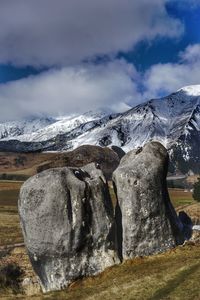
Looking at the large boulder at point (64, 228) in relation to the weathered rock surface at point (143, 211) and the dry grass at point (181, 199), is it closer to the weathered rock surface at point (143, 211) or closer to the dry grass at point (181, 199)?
the weathered rock surface at point (143, 211)

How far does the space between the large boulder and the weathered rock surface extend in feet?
3.24

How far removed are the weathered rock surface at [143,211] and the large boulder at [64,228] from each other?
99 centimetres

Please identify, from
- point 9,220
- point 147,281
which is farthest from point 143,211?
point 9,220

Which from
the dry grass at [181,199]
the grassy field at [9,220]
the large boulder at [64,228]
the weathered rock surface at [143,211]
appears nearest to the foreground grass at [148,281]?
the weathered rock surface at [143,211]

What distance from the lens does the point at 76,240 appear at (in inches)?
1224

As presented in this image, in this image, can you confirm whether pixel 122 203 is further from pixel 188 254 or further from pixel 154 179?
pixel 188 254

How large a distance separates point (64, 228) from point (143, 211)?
4.99 metres

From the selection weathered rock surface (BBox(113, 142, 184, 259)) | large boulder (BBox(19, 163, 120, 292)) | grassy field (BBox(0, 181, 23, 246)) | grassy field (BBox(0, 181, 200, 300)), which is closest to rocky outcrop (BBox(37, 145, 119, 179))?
grassy field (BBox(0, 181, 23, 246))

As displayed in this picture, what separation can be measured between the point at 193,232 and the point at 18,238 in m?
26.9

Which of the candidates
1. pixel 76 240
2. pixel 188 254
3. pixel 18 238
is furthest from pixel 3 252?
pixel 188 254

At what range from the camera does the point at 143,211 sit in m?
32.4

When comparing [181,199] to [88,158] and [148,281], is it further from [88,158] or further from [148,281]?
[148,281]

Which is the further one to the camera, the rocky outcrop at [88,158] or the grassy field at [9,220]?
the rocky outcrop at [88,158]

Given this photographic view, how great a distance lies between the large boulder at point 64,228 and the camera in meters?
31.2
